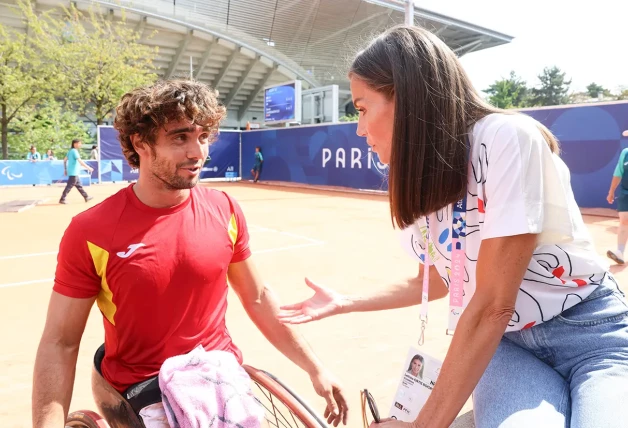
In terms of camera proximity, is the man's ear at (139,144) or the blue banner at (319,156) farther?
the blue banner at (319,156)

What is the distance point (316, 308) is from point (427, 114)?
0.86 metres

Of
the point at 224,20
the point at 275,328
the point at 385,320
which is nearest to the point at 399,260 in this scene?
the point at 385,320

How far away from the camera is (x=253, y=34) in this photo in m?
53.4

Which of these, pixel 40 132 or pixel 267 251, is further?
pixel 40 132

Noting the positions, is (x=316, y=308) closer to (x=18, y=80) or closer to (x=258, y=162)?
(x=258, y=162)

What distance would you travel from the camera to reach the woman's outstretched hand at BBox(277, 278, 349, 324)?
6.38 feet

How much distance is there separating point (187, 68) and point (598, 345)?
49632mm

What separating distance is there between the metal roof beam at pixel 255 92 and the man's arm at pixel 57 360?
4837 cm

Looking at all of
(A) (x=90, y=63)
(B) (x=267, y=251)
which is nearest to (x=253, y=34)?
(A) (x=90, y=63)

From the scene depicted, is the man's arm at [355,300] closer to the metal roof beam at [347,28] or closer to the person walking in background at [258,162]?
the person walking in background at [258,162]

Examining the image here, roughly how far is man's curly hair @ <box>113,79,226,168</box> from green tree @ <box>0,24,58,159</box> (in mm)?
32803

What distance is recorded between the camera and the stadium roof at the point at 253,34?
42906mm

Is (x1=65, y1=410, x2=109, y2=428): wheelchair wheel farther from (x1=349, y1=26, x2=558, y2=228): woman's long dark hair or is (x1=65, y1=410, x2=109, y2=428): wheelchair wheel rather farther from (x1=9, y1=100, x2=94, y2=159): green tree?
(x1=9, y1=100, x2=94, y2=159): green tree

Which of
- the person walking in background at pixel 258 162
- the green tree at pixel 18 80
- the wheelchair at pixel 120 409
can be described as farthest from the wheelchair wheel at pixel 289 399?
the green tree at pixel 18 80
